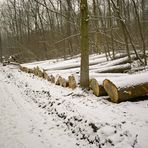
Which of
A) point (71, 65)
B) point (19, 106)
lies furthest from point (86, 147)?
point (71, 65)

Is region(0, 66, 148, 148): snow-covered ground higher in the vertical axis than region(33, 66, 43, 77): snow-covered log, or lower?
lower

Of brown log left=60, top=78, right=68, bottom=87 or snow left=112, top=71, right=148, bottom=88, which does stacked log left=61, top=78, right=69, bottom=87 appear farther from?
snow left=112, top=71, right=148, bottom=88

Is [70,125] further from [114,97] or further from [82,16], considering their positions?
[82,16]

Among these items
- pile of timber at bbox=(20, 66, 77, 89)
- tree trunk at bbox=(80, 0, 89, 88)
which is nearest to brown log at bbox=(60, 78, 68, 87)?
pile of timber at bbox=(20, 66, 77, 89)

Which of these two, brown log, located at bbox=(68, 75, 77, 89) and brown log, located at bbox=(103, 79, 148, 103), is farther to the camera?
brown log, located at bbox=(68, 75, 77, 89)

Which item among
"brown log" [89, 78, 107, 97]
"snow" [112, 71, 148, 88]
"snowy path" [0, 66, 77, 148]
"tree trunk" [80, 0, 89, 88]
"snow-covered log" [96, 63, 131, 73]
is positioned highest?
"tree trunk" [80, 0, 89, 88]

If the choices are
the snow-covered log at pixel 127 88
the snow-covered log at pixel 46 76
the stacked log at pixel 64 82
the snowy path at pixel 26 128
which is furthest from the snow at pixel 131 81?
the snow-covered log at pixel 46 76

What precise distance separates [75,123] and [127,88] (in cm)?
203

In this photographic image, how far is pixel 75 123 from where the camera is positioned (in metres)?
6.89

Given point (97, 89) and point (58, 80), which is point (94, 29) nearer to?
point (58, 80)

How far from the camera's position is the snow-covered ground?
18.4 feet

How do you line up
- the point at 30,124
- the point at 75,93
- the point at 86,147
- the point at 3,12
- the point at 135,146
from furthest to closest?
1. the point at 3,12
2. the point at 75,93
3. the point at 30,124
4. the point at 86,147
5. the point at 135,146

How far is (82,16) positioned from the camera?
9.48m

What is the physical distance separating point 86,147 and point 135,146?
3.85 ft
